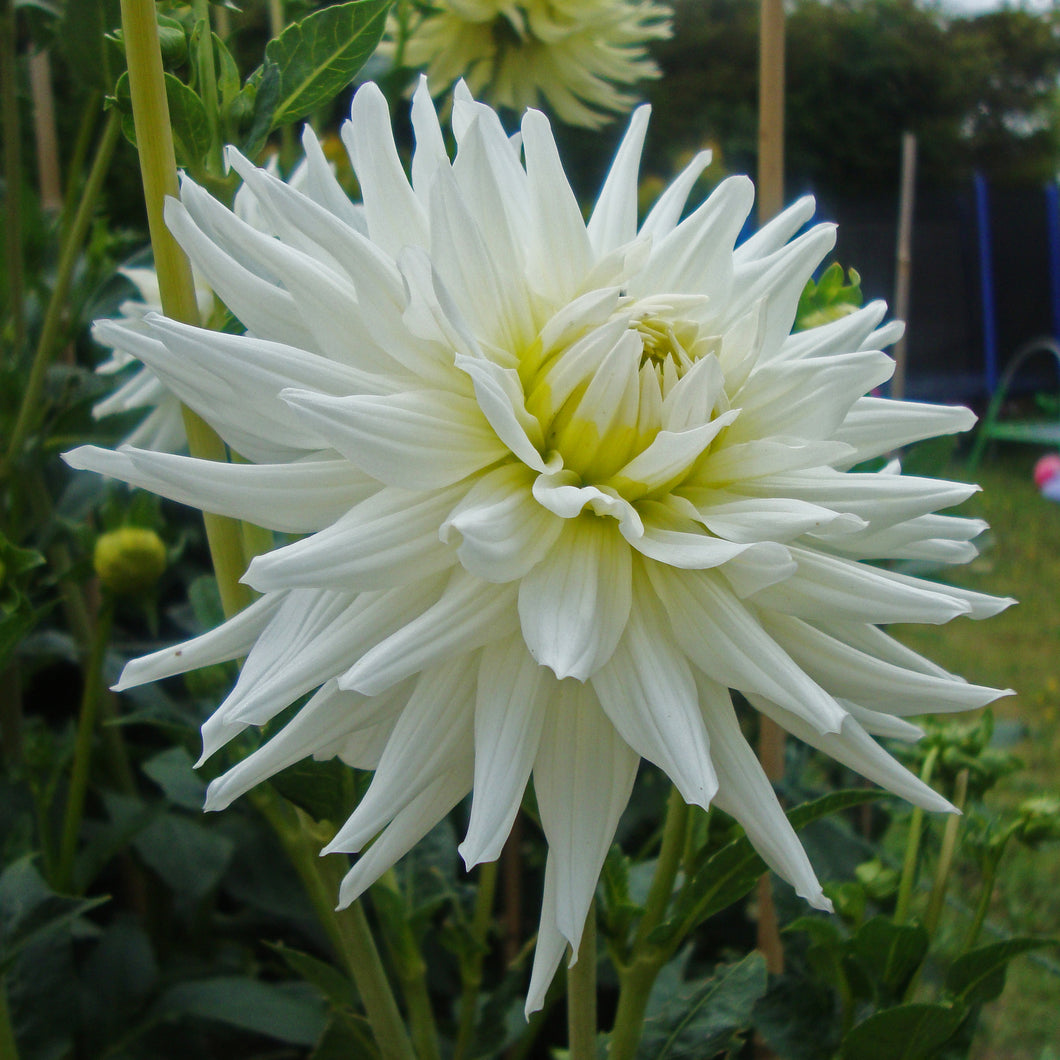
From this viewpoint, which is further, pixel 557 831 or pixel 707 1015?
pixel 707 1015

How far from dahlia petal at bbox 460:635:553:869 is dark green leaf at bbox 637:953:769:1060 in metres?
0.30

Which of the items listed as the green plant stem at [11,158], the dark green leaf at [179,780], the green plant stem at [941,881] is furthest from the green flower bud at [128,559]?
the green plant stem at [941,881]

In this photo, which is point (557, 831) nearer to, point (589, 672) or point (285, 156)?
point (589, 672)

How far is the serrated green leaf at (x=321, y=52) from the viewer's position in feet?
1.76

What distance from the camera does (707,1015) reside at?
25.4 inches

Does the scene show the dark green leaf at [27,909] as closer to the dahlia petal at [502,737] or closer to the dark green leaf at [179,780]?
the dark green leaf at [179,780]

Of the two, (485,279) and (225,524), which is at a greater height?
(485,279)

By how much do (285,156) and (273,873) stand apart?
712mm

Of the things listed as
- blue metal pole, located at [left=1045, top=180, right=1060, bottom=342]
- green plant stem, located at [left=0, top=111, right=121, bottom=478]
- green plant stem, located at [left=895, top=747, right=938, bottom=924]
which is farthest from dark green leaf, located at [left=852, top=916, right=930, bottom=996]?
blue metal pole, located at [left=1045, top=180, right=1060, bottom=342]

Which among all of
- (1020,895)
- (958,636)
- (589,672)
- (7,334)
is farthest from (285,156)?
(958,636)

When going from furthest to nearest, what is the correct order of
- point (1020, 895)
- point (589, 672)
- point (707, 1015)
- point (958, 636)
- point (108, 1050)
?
point (958, 636) → point (1020, 895) → point (108, 1050) → point (707, 1015) → point (589, 672)

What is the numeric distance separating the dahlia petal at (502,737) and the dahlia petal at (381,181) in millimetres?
180

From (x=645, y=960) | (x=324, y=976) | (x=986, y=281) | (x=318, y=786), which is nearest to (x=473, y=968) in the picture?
(x=324, y=976)

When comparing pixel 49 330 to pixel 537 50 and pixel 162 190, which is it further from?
pixel 537 50
